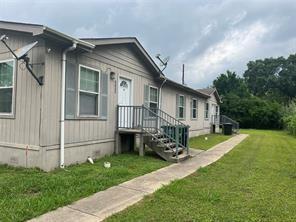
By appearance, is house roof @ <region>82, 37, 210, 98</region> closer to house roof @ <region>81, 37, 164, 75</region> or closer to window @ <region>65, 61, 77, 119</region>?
house roof @ <region>81, 37, 164, 75</region>

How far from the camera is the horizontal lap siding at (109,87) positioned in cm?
698

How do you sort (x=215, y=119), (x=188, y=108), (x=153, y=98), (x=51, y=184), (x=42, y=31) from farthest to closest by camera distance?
(x=215, y=119), (x=188, y=108), (x=153, y=98), (x=42, y=31), (x=51, y=184)

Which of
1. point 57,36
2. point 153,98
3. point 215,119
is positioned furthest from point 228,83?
point 57,36

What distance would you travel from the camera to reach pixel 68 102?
7.51 m

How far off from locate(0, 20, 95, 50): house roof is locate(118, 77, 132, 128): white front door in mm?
2604

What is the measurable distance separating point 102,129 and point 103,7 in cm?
758

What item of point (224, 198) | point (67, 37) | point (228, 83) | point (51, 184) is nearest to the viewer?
point (224, 198)

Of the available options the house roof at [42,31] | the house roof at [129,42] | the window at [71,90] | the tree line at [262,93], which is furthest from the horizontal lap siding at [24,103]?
the tree line at [262,93]

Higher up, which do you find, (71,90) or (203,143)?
(71,90)

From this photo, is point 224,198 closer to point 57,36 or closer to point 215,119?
point 57,36

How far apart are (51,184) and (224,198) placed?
3.29 metres

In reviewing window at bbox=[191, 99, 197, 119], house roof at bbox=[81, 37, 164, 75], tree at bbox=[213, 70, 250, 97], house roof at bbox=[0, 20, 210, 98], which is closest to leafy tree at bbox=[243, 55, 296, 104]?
tree at bbox=[213, 70, 250, 97]

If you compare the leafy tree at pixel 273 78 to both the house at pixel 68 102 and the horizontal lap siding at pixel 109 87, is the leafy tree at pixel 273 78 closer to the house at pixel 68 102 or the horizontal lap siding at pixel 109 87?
the horizontal lap siding at pixel 109 87

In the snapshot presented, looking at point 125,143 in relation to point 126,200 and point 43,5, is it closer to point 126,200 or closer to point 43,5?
point 126,200
